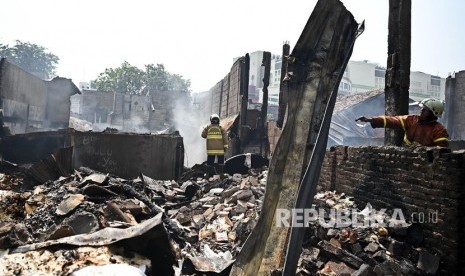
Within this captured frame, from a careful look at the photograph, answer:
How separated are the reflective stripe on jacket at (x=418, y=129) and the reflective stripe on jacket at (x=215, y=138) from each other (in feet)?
15.5

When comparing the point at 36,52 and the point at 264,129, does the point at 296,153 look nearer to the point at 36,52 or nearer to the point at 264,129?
the point at 264,129

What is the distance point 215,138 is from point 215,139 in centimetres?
3

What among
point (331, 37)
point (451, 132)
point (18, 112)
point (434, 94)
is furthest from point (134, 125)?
point (434, 94)

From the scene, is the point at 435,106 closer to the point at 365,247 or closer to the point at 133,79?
the point at 365,247

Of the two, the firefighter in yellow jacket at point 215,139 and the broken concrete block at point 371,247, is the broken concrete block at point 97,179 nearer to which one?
the firefighter in yellow jacket at point 215,139

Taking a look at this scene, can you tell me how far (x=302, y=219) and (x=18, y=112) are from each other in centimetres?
1635

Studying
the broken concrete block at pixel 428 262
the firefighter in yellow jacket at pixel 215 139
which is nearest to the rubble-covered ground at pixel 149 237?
the broken concrete block at pixel 428 262

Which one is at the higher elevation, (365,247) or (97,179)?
(97,179)

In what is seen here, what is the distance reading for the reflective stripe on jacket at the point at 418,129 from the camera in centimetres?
433

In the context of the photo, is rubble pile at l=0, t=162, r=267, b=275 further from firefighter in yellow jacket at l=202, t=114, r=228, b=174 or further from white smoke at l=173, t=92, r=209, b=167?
white smoke at l=173, t=92, r=209, b=167

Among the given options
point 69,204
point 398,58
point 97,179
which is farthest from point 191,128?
point 69,204

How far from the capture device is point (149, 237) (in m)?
3.23

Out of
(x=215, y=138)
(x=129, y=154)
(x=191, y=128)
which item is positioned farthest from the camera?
(x=191, y=128)

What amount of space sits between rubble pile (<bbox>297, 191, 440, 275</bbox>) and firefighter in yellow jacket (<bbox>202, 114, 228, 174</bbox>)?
4639 millimetres
